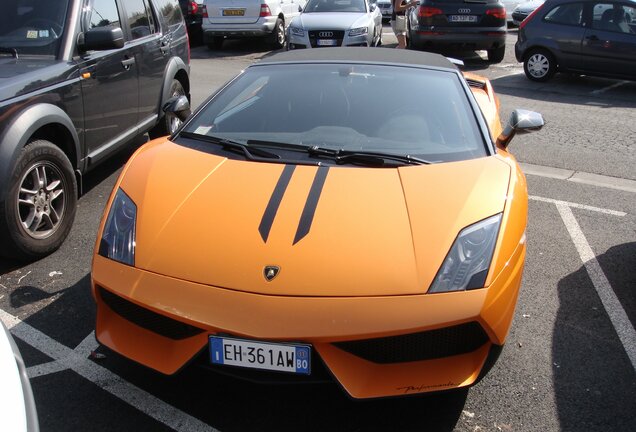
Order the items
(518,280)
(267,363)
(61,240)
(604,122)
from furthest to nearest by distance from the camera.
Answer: (604,122) < (61,240) < (518,280) < (267,363)

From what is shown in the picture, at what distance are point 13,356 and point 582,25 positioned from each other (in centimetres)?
1076

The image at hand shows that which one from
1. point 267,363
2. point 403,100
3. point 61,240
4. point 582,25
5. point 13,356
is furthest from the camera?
point 582,25

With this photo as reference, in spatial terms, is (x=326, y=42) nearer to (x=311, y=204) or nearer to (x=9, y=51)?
(x=9, y=51)

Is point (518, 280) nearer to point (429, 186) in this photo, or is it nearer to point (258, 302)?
point (429, 186)

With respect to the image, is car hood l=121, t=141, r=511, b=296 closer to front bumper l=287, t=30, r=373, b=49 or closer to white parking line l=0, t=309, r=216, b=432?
white parking line l=0, t=309, r=216, b=432

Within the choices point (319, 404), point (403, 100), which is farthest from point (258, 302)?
point (403, 100)

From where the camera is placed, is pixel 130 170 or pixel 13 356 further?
pixel 130 170

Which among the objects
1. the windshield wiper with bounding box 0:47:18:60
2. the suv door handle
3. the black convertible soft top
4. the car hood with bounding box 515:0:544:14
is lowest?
the car hood with bounding box 515:0:544:14

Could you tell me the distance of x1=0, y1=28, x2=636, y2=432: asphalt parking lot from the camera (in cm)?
268

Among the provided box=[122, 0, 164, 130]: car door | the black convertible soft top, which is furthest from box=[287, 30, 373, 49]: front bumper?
the black convertible soft top

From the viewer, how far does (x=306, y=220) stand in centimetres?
272

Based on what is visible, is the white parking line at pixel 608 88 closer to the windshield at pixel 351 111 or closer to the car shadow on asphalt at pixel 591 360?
the car shadow on asphalt at pixel 591 360

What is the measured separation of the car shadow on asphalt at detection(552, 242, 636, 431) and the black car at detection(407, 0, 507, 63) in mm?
8677

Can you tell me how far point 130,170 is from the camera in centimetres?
330
